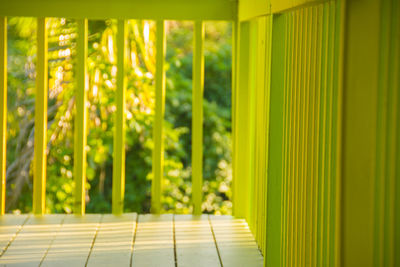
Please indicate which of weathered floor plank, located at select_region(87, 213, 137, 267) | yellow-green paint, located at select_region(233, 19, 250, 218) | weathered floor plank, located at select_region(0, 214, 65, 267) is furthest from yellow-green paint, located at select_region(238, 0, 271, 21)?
weathered floor plank, located at select_region(0, 214, 65, 267)

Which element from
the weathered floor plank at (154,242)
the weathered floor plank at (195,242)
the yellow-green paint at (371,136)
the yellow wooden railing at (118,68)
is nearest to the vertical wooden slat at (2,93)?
the yellow wooden railing at (118,68)

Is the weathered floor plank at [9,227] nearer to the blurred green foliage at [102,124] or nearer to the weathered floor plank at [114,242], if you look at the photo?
the weathered floor plank at [114,242]

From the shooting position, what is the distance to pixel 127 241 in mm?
3457

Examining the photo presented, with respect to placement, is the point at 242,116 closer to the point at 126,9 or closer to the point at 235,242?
the point at 235,242

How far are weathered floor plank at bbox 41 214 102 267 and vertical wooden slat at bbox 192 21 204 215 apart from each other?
578mm

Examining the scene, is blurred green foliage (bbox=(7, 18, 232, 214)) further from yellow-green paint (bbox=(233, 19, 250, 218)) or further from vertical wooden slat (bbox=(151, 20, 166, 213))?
yellow-green paint (bbox=(233, 19, 250, 218))

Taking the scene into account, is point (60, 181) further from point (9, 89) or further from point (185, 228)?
point (185, 228)

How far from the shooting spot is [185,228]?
3734 mm

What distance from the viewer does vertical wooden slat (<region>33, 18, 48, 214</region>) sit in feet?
13.0

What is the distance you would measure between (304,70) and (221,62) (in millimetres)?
6035

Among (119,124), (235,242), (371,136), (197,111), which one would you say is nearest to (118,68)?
(119,124)

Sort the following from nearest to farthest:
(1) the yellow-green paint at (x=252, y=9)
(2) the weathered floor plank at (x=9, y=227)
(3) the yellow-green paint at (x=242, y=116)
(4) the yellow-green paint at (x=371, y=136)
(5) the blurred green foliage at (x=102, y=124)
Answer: (4) the yellow-green paint at (x=371, y=136) → (1) the yellow-green paint at (x=252, y=9) → (2) the weathered floor plank at (x=9, y=227) → (3) the yellow-green paint at (x=242, y=116) → (5) the blurred green foliage at (x=102, y=124)

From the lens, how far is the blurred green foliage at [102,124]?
4941 millimetres

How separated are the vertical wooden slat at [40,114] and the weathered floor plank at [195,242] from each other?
2.63 ft
